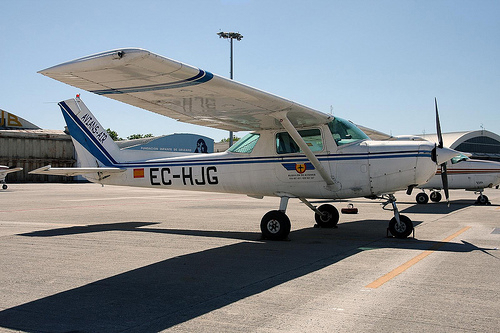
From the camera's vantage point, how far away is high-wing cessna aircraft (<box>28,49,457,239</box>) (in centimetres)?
678

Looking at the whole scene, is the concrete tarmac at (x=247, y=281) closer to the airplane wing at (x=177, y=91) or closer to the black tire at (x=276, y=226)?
the black tire at (x=276, y=226)

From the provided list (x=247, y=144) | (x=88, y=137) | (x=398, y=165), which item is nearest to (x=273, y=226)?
(x=247, y=144)

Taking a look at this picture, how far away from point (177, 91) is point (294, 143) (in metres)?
3.36

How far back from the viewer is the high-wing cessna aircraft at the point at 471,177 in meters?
20.9

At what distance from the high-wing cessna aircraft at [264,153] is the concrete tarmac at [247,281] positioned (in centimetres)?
101

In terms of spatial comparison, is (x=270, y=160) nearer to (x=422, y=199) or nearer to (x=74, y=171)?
(x=74, y=171)

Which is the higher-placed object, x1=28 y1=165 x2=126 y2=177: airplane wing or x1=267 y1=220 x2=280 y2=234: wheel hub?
x1=28 y1=165 x2=126 y2=177: airplane wing

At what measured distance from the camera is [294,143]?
979 centimetres

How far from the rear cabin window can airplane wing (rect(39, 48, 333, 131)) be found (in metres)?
0.22

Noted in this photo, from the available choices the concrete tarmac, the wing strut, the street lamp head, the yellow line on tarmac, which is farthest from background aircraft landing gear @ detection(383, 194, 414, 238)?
the street lamp head

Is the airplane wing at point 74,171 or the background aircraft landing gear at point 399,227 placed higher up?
the airplane wing at point 74,171

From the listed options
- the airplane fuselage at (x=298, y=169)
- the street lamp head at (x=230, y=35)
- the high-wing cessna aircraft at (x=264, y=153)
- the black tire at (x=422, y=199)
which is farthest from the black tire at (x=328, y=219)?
the street lamp head at (x=230, y=35)

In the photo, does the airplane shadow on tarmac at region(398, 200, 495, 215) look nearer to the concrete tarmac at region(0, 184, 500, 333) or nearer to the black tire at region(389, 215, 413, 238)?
the concrete tarmac at region(0, 184, 500, 333)

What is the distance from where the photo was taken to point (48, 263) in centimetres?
692
